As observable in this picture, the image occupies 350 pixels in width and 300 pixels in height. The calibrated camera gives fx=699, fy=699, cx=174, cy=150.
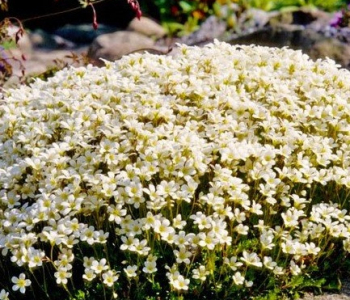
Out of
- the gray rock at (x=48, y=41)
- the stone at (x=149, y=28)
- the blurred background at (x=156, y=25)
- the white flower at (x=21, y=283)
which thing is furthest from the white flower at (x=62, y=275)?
the gray rock at (x=48, y=41)

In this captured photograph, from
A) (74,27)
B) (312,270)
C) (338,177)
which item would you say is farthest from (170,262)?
(74,27)

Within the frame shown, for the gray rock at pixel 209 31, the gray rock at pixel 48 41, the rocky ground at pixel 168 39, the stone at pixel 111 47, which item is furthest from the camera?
the gray rock at pixel 48 41

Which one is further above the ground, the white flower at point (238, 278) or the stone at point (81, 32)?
the white flower at point (238, 278)

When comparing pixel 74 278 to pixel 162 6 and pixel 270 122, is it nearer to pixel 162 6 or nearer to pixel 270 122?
pixel 270 122

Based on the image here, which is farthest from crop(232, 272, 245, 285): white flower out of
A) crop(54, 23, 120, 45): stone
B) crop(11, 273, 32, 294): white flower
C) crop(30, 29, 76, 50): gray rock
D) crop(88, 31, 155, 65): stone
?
crop(54, 23, 120, 45): stone

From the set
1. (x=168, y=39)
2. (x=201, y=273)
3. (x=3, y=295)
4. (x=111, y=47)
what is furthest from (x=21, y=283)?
(x=168, y=39)

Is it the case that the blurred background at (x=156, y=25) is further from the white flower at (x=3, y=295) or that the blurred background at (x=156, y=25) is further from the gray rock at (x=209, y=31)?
the white flower at (x=3, y=295)
